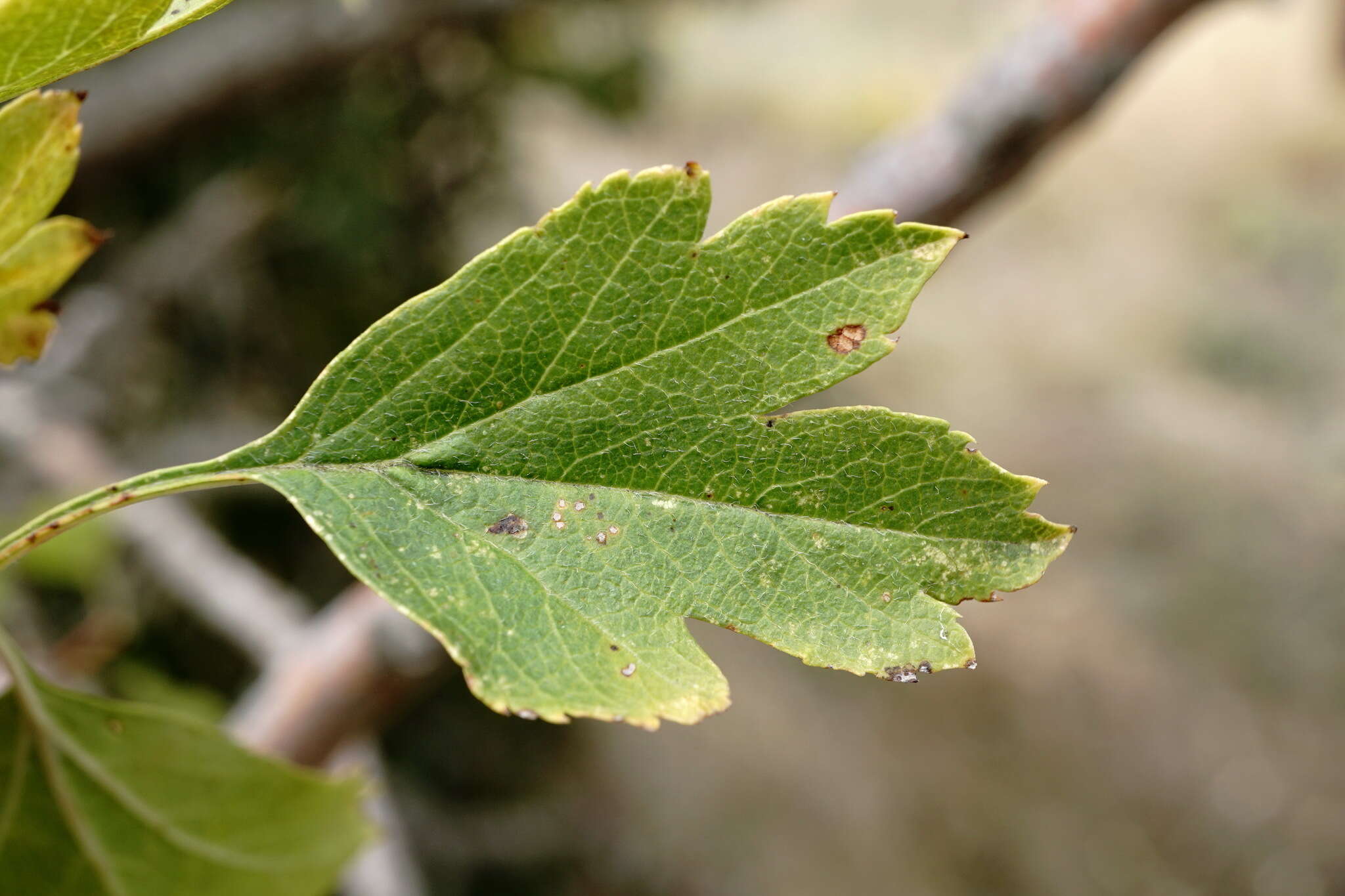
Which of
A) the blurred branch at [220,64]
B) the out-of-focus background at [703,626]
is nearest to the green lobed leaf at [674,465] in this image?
the out-of-focus background at [703,626]

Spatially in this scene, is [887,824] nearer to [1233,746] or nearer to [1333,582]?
[1233,746]

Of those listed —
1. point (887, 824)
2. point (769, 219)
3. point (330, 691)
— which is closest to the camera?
point (769, 219)

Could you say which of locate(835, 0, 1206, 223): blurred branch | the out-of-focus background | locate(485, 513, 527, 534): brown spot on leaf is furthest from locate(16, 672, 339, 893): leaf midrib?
the out-of-focus background

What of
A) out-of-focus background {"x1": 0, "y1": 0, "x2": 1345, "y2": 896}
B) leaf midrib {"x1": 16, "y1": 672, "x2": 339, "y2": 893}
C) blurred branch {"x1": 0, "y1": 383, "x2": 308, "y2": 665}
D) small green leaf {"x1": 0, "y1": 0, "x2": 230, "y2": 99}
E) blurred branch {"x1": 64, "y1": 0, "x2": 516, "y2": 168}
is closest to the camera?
small green leaf {"x1": 0, "y1": 0, "x2": 230, "y2": 99}

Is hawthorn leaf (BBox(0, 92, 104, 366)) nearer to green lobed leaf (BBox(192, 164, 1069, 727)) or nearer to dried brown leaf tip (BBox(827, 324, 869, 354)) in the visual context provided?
green lobed leaf (BBox(192, 164, 1069, 727))

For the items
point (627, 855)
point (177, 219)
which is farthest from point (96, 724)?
point (627, 855)

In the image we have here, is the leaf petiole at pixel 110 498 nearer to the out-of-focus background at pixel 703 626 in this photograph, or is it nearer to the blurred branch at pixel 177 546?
the blurred branch at pixel 177 546

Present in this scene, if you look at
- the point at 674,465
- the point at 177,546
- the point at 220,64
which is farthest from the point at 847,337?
the point at 220,64
